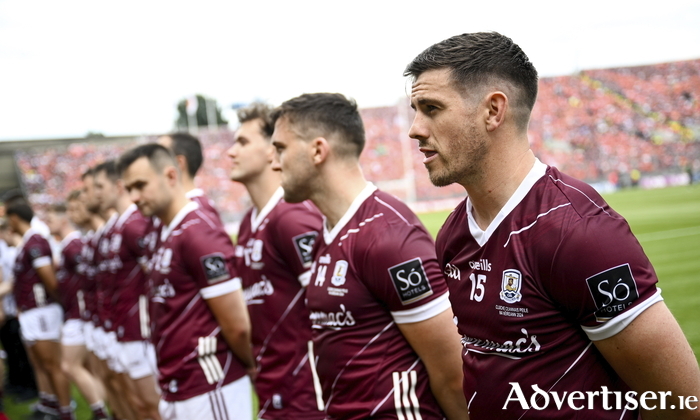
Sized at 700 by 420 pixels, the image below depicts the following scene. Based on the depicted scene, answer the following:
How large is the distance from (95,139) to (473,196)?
43.4 m

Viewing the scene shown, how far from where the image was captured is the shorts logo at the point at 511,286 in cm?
202

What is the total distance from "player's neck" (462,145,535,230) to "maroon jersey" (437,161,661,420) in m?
0.05

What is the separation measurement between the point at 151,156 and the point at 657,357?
4173mm

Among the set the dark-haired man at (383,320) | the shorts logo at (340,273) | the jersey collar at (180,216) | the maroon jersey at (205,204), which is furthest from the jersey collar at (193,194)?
the shorts logo at (340,273)

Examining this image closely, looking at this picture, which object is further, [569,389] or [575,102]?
[575,102]

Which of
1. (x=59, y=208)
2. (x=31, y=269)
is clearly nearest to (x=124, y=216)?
(x=31, y=269)

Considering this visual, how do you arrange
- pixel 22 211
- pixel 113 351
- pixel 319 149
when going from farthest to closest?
1. pixel 22 211
2. pixel 113 351
3. pixel 319 149

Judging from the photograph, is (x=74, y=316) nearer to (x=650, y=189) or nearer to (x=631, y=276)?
(x=631, y=276)

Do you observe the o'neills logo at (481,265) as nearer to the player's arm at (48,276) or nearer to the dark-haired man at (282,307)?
the dark-haired man at (282,307)

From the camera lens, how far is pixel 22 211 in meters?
9.03

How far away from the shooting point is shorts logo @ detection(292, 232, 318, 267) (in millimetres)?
3635

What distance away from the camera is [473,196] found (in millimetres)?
2307

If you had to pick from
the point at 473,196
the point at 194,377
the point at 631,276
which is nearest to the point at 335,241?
the point at 473,196

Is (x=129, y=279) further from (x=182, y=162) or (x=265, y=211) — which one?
(x=265, y=211)
